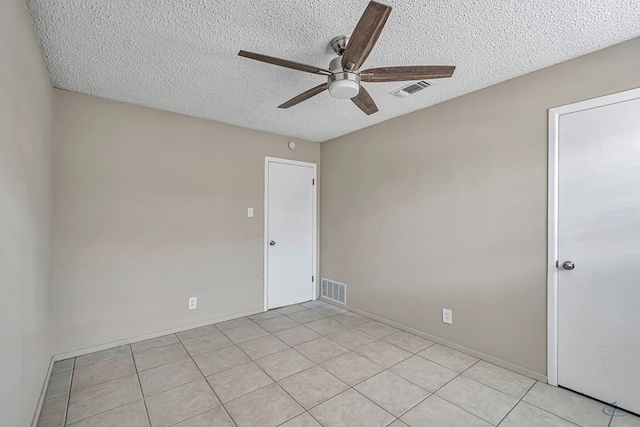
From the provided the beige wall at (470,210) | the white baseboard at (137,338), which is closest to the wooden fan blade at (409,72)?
the beige wall at (470,210)

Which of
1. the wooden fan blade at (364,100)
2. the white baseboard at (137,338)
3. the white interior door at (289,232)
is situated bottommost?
the white baseboard at (137,338)

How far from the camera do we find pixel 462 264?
8.65 ft

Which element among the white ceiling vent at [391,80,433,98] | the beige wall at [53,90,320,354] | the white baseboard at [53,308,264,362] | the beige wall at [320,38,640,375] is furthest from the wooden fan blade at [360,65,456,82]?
the white baseboard at [53,308,264,362]

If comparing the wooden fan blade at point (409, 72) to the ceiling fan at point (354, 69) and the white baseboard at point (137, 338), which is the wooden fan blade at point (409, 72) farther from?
the white baseboard at point (137, 338)

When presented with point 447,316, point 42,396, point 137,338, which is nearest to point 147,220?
point 137,338

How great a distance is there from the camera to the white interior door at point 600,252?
1823mm

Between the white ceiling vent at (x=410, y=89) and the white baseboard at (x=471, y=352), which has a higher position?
the white ceiling vent at (x=410, y=89)

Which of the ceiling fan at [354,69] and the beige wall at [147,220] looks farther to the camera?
the beige wall at [147,220]

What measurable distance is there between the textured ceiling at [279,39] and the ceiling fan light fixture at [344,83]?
0.84 feet

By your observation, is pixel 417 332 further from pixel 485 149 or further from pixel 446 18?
pixel 446 18

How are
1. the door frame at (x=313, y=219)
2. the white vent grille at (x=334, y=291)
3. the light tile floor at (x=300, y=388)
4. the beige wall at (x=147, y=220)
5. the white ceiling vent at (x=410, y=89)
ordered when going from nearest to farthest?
the light tile floor at (x=300, y=388) < the white ceiling vent at (x=410, y=89) < the beige wall at (x=147, y=220) < the door frame at (x=313, y=219) < the white vent grille at (x=334, y=291)

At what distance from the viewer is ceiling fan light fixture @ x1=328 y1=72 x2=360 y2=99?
1730 millimetres

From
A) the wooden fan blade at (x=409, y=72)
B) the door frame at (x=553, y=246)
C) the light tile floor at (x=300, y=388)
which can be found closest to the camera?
the wooden fan blade at (x=409, y=72)

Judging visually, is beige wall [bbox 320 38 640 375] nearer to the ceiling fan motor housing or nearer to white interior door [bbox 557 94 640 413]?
white interior door [bbox 557 94 640 413]
